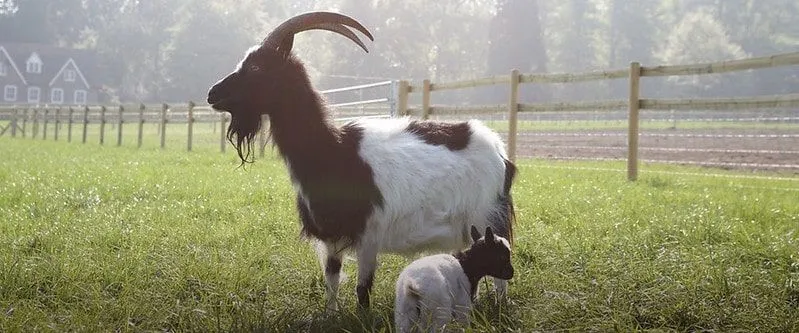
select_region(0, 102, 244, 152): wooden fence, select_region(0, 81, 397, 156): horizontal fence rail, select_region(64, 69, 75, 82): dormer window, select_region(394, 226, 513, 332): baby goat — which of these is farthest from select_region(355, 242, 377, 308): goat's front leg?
select_region(64, 69, 75, 82): dormer window

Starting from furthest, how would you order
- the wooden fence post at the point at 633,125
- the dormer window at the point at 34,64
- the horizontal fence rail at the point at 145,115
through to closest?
the dormer window at the point at 34,64 → the horizontal fence rail at the point at 145,115 → the wooden fence post at the point at 633,125

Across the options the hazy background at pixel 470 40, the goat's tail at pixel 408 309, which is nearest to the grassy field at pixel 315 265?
the goat's tail at pixel 408 309

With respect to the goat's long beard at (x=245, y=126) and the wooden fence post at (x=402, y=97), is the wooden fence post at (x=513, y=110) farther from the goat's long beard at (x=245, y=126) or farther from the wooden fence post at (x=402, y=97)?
the goat's long beard at (x=245, y=126)

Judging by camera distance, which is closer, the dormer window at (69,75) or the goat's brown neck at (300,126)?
the goat's brown neck at (300,126)

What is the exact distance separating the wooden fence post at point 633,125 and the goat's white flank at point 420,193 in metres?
6.26

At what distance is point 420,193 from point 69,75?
6118 centimetres

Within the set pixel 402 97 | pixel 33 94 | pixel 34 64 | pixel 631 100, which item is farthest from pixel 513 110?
pixel 33 94

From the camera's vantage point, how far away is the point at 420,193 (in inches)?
161

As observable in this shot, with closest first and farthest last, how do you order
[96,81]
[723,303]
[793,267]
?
[723,303] → [793,267] → [96,81]

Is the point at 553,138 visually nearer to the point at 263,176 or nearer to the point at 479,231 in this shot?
the point at 263,176

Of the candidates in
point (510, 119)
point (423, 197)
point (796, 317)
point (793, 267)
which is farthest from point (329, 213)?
point (510, 119)

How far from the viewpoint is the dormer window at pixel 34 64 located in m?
58.6

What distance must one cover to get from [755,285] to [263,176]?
727cm

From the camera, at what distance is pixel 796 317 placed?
3293 mm
